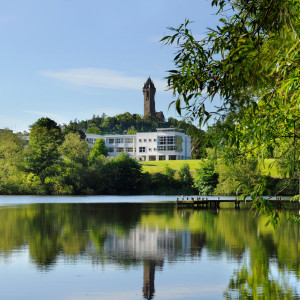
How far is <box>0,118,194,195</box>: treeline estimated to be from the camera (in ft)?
344

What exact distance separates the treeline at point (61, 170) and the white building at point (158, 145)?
147 feet

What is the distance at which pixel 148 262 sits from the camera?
77.6ft

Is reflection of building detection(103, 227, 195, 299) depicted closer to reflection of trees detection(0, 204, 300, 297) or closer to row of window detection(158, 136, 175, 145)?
reflection of trees detection(0, 204, 300, 297)

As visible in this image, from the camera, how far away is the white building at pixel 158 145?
16164 centimetres

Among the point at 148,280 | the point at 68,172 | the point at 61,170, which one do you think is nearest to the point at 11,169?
the point at 61,170

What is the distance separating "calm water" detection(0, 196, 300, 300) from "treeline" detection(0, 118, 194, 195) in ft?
214

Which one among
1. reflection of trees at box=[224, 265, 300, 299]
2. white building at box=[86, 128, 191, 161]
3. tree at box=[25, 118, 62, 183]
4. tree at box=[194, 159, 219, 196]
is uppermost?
white building at box=[86, 128, 191, 161]

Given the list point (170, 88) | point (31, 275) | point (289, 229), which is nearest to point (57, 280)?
point (31, 275)

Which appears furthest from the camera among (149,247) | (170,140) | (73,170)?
(170,140)

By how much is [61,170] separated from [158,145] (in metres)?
62.0

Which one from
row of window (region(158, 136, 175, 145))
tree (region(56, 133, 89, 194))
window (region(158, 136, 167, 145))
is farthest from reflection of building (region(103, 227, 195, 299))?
window (region(158, 136, 167, 145))

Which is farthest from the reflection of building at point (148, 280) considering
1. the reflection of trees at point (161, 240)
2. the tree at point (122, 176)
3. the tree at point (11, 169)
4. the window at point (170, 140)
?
the window at point (170, 140)

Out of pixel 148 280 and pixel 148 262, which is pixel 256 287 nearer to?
pixel 148 280

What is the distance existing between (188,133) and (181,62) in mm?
1940
